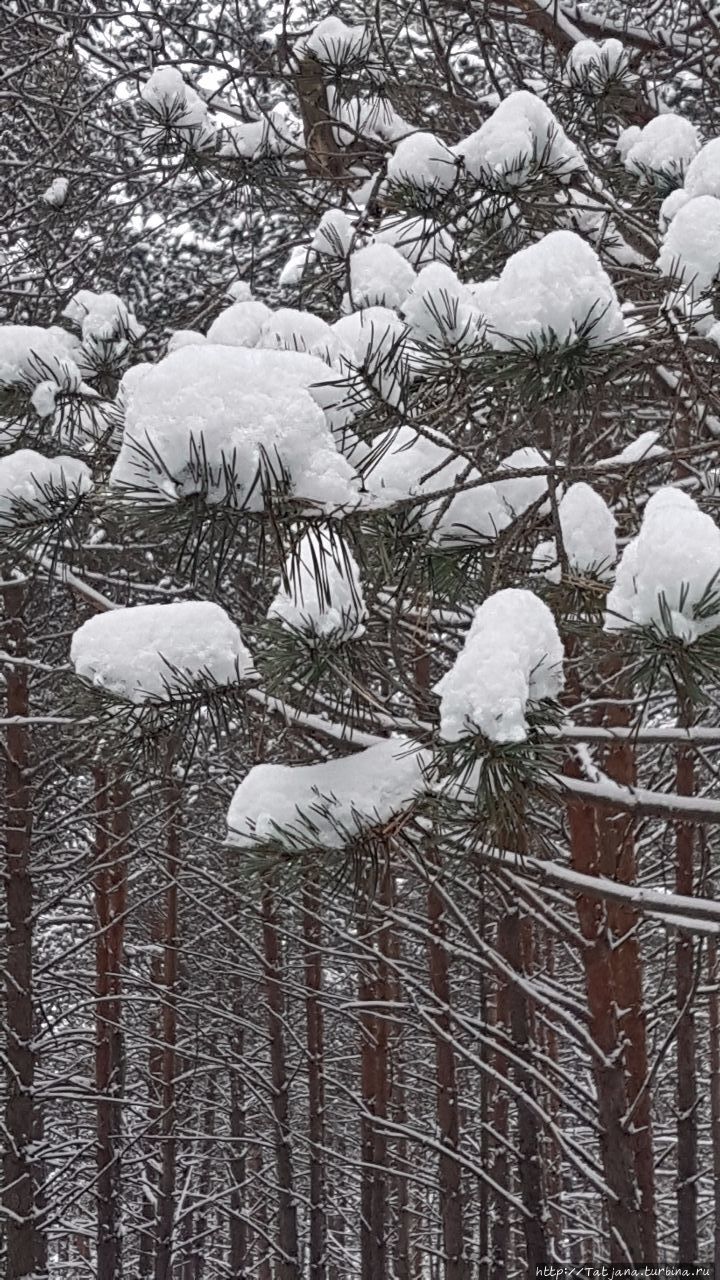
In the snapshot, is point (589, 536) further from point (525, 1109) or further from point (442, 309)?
point (525, 1109)

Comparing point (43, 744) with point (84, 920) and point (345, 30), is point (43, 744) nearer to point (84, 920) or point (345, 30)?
point (84, 920)

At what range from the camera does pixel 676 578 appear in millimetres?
1184

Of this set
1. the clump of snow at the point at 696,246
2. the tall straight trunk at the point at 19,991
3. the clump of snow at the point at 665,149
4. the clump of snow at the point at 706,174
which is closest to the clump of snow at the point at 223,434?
the clump of snow at the point at 696,246

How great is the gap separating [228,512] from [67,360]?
4.32 ft

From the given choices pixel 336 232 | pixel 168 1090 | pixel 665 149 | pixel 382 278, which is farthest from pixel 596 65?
pixel 168 1090

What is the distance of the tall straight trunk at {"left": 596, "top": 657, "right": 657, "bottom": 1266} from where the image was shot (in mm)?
4262

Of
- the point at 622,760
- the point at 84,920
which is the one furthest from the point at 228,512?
the point at 84,920

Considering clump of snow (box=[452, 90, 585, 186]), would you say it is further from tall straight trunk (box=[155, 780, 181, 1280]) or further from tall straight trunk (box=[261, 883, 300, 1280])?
tall straight trunk (box=[155, 780, 181, 1280])

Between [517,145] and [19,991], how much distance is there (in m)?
5.80

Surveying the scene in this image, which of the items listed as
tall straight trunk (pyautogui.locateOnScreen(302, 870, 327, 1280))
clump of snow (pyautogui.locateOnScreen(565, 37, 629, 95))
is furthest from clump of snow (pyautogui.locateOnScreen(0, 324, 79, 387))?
tall straight trunk (pyautogui.locateOnScreen(302, 870, 327, 1280))

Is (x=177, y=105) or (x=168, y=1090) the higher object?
(x=177, y=105)

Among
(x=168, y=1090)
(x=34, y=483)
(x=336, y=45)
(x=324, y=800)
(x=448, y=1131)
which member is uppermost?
(x=336, y=45)

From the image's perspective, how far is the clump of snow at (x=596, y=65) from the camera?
296 centimetres

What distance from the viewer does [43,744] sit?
23.9 feet
